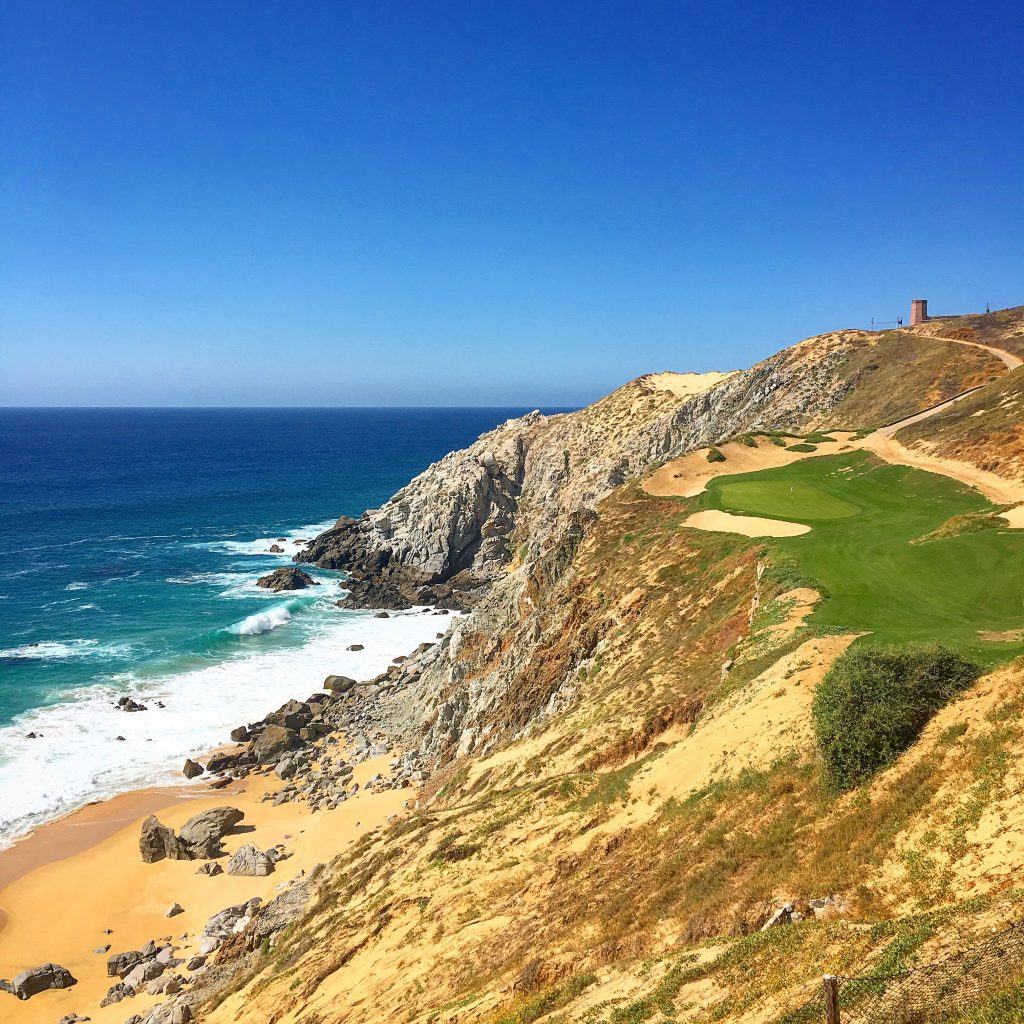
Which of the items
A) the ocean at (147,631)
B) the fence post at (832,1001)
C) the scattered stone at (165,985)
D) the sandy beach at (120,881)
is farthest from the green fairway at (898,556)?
the ocean at (147,631)

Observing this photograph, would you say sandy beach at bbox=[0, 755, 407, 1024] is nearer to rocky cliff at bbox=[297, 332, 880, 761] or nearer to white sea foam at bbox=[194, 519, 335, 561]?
rocky cliff at bbox=[297, 332, 880, 761]

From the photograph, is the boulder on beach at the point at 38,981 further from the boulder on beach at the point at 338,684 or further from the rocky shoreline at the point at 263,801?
the boulder on beach at the point at 338,684

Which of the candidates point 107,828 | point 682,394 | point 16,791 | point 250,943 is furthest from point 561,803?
point 682,394

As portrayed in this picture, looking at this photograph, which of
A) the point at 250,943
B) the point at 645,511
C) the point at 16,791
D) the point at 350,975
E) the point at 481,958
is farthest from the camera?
the point at 645,511

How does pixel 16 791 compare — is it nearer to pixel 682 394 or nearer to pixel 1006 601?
pixel 1006 601

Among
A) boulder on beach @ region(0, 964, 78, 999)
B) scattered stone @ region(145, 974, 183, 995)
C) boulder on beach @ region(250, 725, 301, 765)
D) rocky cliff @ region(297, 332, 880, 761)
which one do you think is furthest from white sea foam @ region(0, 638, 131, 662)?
scattered stone @ region(145, 974, 183, 995)
